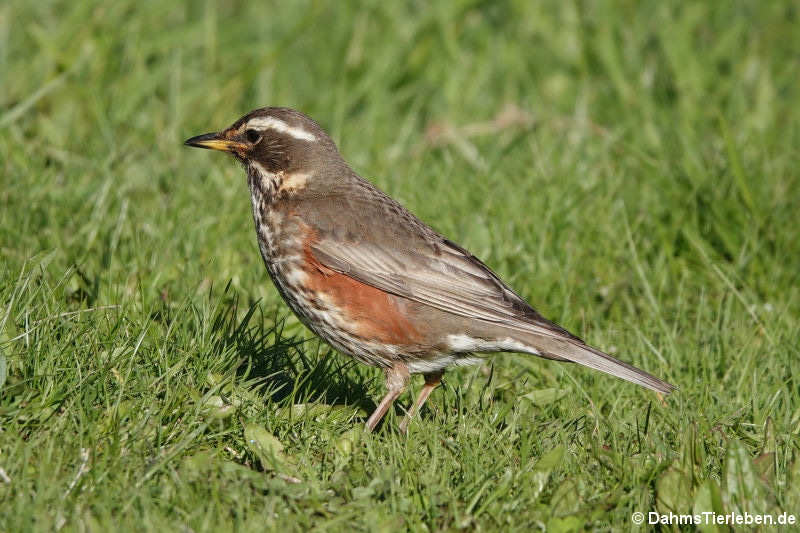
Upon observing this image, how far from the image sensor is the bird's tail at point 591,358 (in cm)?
599

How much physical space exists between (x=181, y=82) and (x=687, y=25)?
214 inches

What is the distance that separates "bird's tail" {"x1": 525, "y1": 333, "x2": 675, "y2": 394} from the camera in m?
5.99

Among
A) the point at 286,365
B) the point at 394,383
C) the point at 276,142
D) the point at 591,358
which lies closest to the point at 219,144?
the point at 276,142

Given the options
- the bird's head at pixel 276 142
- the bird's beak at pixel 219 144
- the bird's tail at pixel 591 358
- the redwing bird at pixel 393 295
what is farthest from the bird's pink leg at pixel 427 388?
the bird's beak at pixel 219 144

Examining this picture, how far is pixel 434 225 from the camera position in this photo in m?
8.48

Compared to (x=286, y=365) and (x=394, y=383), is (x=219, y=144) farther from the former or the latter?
(x=394, y=383)

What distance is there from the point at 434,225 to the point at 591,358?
→ 8.57ft

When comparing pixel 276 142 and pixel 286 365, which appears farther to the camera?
pixel 276 142

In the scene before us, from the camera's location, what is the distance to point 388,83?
35.9 feet

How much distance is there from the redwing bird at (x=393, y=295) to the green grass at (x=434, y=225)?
0.29m

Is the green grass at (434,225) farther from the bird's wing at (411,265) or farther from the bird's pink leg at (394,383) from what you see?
the bird's wing at (411,265)

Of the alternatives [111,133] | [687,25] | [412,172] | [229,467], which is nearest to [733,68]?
[687,25]

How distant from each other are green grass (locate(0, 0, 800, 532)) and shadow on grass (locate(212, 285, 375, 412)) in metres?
0.03

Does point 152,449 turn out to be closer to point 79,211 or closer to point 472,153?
point 79,211
